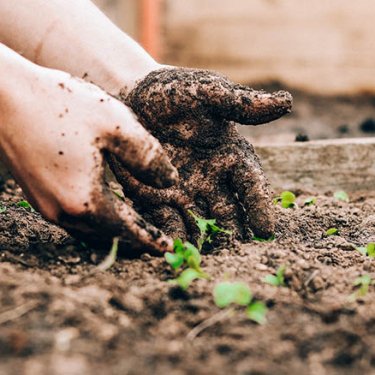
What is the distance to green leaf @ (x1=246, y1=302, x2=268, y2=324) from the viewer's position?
1.26 metres

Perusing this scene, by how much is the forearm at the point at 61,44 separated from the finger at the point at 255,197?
1.69 ft

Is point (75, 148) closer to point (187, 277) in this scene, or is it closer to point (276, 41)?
point (187, 277)

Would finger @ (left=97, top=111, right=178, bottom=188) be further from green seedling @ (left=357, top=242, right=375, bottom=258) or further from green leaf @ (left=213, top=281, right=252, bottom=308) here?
green seedling @ (left=357, top=242, right=375, bottom=258)

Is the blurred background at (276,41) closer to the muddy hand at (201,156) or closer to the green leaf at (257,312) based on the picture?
the muddy hand at (201,156)

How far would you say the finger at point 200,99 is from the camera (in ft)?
5.89

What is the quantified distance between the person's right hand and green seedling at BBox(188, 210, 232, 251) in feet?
0.66

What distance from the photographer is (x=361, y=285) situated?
1.52 metres

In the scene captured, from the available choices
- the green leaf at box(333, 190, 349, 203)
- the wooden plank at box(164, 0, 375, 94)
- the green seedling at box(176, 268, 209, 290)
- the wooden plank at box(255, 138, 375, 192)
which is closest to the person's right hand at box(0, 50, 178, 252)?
the green seedling at box(176, 268, 209, 290)

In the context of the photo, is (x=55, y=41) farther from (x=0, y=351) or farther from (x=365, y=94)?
(x=365, y=94)

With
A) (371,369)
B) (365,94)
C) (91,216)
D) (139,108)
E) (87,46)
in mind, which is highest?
(87,46)

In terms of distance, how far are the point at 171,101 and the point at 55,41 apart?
0.53 metres

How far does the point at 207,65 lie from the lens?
5.54 meters

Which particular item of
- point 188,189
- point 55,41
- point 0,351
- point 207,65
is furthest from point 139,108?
point 207,65

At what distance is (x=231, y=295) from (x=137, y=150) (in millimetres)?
457
